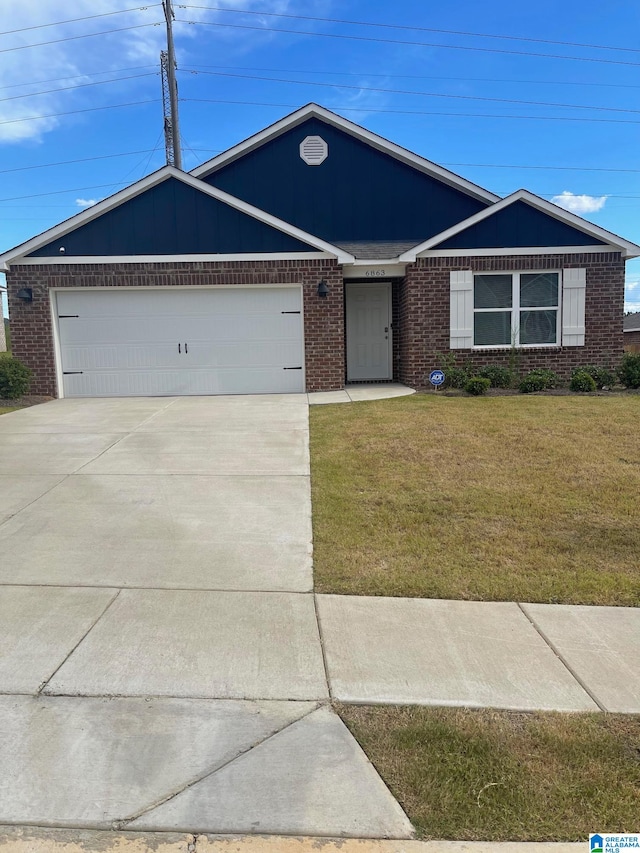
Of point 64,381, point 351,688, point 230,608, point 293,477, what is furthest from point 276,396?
point 351,688

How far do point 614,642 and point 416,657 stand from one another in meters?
1.17

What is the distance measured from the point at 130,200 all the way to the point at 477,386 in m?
8.12

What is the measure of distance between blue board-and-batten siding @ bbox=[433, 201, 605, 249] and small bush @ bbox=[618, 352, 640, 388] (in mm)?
2907

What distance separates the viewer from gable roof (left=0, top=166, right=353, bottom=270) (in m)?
12.5

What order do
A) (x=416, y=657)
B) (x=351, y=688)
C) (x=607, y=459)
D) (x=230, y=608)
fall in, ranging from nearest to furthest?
(x=351, y=688), (x=416, y=657), (x=230, y=608), (x=607, y=459)

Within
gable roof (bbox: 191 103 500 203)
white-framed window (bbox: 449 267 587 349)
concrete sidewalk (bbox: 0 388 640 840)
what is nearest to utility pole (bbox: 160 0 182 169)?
gable roof (bbox: 191 103 500 203)

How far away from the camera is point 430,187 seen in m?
15.2

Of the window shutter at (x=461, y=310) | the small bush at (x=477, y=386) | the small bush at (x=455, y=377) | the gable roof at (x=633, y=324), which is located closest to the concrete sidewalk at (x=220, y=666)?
the small bush at (x=477, y=386)

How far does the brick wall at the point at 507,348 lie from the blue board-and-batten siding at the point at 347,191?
228 cm

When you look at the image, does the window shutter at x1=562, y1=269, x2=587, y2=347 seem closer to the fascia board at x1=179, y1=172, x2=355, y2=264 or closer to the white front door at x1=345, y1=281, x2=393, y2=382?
the white front door at x1=345, y1=281, x2=393, y2=382

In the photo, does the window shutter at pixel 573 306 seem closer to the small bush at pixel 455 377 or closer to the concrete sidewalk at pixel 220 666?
the small bush at pixel 455 377

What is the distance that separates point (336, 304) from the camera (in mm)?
13109

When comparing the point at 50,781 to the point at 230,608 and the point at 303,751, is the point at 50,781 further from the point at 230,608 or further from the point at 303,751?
the point at 230,608

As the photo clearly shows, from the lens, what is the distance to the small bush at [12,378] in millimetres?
12070
